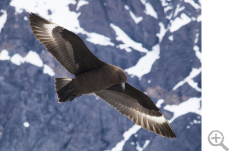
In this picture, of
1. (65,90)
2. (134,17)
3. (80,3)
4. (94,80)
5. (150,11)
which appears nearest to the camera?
(94,80)

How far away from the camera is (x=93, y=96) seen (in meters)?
14.0

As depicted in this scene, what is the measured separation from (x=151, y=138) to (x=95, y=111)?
2.83 m

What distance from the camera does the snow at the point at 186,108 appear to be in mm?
14219

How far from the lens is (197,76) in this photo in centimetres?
1493

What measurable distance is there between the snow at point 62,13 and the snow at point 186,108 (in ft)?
13.6

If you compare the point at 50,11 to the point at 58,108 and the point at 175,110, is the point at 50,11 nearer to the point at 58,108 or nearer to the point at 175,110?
the point at 58,108

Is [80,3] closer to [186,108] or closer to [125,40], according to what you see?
[125,40]

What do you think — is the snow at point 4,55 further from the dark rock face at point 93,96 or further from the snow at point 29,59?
the dark rock face at point 93,96

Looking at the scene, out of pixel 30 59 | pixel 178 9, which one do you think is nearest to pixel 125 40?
pixel 178 9

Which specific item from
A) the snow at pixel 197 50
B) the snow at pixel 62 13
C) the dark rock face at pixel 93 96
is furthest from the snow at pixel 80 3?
the snow at pixel 197 50

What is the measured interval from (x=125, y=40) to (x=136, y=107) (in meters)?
11.1

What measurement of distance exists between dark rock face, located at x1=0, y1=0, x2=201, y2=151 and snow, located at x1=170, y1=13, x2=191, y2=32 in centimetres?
12

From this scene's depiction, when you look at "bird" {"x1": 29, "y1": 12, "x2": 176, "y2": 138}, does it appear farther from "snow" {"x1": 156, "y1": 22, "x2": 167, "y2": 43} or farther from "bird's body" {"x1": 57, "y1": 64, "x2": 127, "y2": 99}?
"snow" {"x1": 156, "y1": 22, "x2": 167, "y2": 43}

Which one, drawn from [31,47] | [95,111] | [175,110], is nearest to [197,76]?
[175,110]
